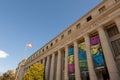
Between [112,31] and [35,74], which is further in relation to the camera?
[35,74]

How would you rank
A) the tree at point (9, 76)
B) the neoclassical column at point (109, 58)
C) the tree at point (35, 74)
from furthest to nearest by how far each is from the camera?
the tree at point (9, 76) < the tree at point (35, 74) < the neoclassical column at point (109, 58)

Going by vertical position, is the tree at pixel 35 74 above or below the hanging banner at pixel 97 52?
below

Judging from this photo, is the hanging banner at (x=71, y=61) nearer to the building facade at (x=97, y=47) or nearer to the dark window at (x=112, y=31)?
the building facade at (x=97, y=47)

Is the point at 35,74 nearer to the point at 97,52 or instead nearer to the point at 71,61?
the point at 71,61

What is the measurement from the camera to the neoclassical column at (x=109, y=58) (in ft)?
42.6

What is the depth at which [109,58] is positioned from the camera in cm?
1427

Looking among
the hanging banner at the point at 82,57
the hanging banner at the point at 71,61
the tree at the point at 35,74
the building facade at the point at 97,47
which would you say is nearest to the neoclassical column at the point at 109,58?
the building facade at the point at 97,47

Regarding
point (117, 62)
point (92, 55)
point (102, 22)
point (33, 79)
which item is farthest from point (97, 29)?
point (33, 79)

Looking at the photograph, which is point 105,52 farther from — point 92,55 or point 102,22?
point 102,22

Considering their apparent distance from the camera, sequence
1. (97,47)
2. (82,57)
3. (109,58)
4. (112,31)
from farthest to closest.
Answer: (82,57) < (112,31) < (97,47) < (109,58)

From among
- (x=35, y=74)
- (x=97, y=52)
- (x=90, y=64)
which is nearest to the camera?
(x=97, y=52)

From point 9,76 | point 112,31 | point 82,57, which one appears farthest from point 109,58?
point 9,76

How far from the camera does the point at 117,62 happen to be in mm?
14586

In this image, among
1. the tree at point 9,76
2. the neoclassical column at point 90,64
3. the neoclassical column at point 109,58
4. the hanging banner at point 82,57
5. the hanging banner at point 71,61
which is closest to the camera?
the neoclassical column at point 109,58
